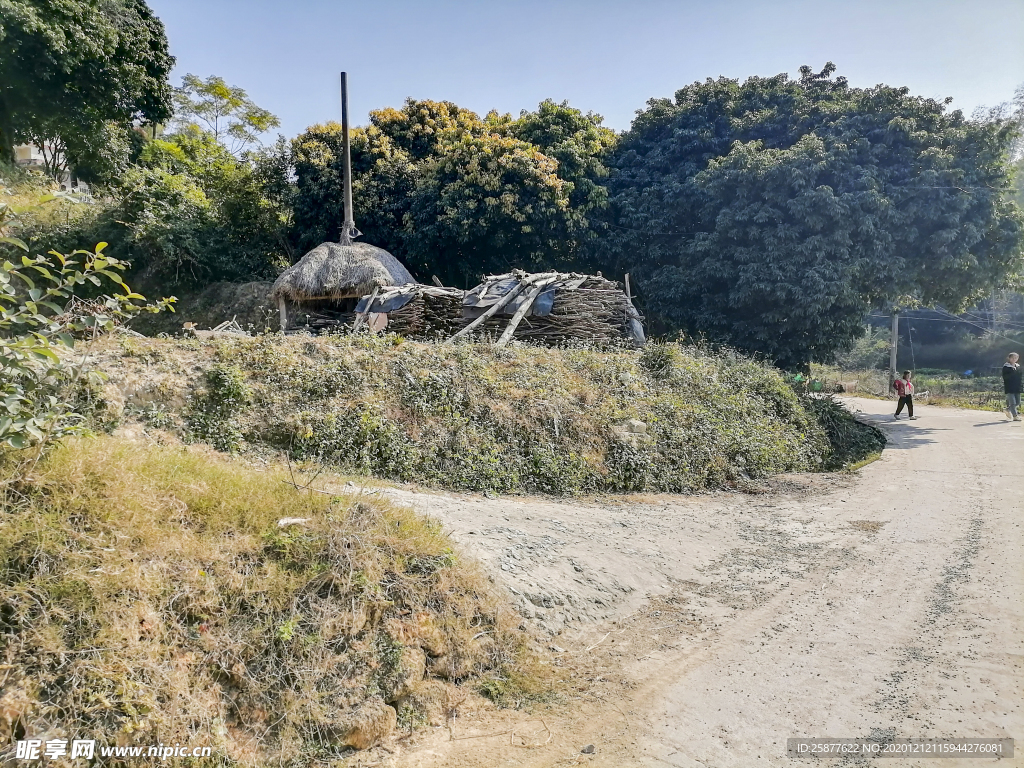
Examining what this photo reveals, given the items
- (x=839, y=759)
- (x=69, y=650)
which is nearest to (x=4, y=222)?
(x=69, y=650)

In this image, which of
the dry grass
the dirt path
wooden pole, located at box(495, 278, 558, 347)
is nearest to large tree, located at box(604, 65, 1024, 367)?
wooden pole, located at box(495, 278, 558, 347)

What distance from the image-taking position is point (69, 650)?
3.26 metres

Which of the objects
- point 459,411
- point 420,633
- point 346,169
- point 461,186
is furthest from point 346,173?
point 420,633

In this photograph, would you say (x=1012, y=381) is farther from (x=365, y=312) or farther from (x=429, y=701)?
(x=429, y=701)

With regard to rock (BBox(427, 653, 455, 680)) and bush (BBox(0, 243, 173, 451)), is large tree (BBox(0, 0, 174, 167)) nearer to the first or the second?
bush (BBox(0, 243, 173, 451))

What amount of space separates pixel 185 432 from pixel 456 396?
3.38 meters

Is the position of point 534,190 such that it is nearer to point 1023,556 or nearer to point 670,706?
point 1023,556

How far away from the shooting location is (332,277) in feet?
49.1

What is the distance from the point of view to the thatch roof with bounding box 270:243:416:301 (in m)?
14.9

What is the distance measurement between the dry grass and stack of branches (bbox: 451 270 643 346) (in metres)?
8.28

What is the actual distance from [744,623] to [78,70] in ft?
70.9

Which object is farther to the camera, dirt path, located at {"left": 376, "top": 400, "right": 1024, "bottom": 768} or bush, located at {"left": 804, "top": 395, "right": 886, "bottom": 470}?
bush, located at {"left": 804, "top": 395, "right": 886, "bottom": 470}

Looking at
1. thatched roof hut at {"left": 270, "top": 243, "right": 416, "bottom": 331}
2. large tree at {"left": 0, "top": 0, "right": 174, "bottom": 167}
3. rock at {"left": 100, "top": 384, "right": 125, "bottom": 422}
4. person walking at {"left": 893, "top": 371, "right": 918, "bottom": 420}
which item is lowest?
person walking at {"left": 893, "top": 371, "right": 918, "bottom": 420}

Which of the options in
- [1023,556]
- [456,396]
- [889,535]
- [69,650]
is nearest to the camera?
[69,650]
